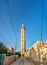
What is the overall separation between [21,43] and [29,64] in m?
17.5

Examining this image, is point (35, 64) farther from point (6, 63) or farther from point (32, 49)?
point (32, 49)

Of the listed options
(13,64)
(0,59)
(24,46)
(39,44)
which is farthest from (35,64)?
(24,46)

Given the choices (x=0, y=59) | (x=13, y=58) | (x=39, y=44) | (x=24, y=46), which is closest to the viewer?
(x=0, y=59)

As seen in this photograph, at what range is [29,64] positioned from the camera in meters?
13.5

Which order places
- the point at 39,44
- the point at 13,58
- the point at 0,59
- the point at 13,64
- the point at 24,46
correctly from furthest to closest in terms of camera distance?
the point at 24,46 → the point at 39,44 → the point at 13,58 → the point at 13,64 → the point at 0,59

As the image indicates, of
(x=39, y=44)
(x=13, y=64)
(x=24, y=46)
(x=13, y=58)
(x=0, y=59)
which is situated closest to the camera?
(x=0, y=59)

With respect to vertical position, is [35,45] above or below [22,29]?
below

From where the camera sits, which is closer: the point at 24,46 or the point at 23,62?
the point at 23,62

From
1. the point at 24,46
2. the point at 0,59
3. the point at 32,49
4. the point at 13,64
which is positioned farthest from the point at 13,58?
the point at 24,46

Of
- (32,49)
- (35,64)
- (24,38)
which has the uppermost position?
(24,38)

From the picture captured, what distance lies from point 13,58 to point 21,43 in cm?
1596

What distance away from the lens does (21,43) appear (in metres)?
30.9

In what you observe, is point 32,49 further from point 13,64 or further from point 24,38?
point 13,64

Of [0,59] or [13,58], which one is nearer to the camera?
[0,59]
